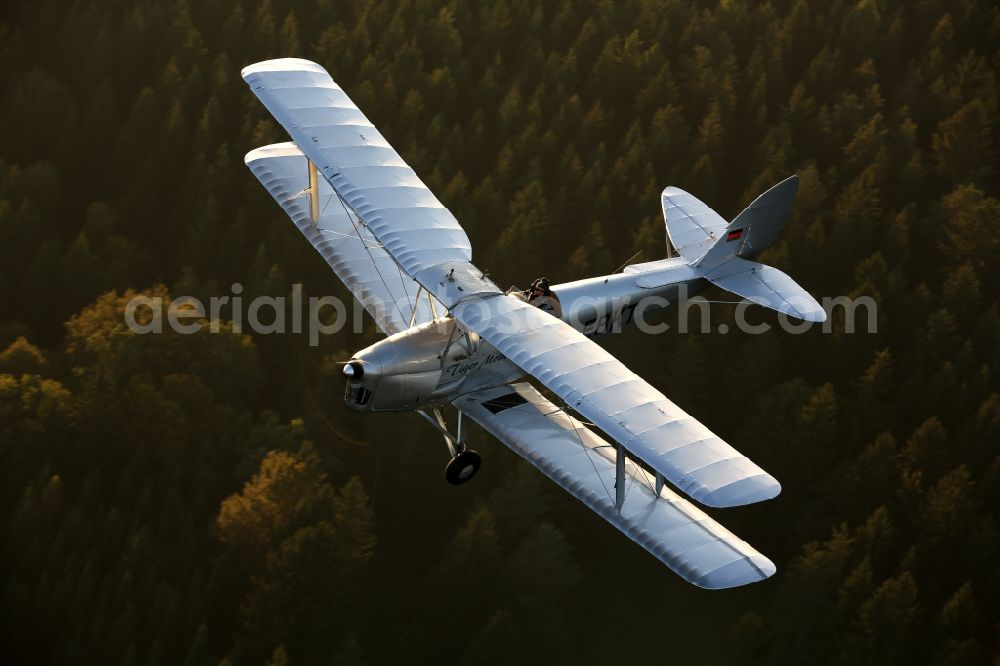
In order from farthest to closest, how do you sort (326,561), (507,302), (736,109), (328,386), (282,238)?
(736,109), (282,238), (328,386), (326,561), (507,302)

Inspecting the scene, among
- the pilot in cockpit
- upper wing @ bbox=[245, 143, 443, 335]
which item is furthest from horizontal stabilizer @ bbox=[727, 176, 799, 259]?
upper wing @ bbox=[245, 143, 443, 335]

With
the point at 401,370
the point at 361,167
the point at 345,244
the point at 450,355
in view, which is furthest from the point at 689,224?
the point at 401,370

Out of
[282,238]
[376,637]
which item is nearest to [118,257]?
[282,238]

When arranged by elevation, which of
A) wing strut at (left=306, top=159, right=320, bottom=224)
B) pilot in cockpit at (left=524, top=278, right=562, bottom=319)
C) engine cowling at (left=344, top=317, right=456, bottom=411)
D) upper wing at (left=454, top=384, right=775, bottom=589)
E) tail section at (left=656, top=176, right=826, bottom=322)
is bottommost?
upper wing at (left=454, top=384, right=775, bottom=589)

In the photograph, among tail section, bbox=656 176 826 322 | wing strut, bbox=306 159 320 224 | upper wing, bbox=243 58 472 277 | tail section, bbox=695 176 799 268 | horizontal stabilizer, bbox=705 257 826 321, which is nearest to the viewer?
upper wing, bbox=243 58 472 277

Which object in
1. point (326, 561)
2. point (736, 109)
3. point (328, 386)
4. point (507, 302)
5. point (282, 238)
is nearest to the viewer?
point (507, 302)

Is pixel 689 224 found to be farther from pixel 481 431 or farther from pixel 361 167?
pixel 481 431

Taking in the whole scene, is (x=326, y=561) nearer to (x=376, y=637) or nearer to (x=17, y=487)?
(x=376, y=637)

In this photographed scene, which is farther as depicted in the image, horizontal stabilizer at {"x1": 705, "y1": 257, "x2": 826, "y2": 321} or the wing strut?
the wing strut

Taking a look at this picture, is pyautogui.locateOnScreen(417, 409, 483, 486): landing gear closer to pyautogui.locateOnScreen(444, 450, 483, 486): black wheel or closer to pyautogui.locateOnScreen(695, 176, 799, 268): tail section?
pyautogui.locateOnScreen(444, 450, 483, 486): black wheel
